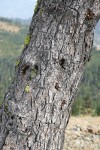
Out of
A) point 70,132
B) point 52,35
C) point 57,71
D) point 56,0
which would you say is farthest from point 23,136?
point 70,132

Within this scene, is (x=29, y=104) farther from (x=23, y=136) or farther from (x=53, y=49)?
(x=53, y=49)

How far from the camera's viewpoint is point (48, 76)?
152 inches

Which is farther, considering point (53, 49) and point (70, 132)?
point (70, 132)

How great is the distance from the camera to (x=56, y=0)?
12.6ft

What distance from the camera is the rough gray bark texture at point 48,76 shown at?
3.83 m

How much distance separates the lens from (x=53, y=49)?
386cm

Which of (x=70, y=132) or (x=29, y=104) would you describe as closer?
(x=29, y=104)

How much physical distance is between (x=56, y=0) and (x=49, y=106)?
1.24 meters

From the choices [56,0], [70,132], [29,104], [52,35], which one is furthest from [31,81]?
[70,132]

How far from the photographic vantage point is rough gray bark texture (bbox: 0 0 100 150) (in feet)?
12.6

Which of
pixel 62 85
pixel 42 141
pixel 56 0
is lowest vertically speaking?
pixel 42 141

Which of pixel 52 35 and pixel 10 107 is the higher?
pixel 52 35

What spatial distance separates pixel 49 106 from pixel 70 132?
29.1 feet

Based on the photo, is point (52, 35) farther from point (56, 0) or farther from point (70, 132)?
point (70, 132)
